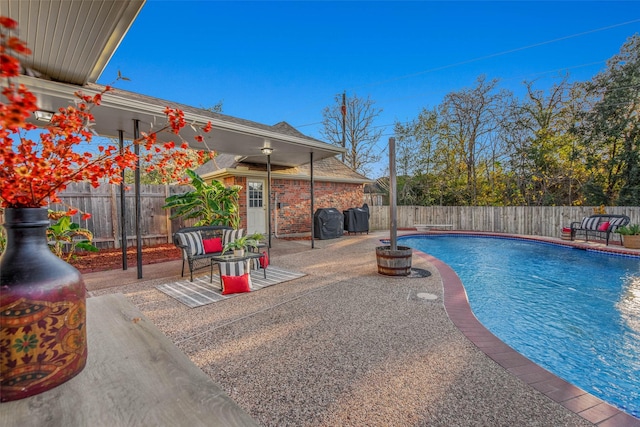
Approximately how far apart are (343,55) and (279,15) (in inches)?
237

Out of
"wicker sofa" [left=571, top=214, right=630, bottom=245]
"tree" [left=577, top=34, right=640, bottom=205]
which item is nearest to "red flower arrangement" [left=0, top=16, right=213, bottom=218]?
"wicker sofa" [left=571, top=214, right=630, bottom=245]

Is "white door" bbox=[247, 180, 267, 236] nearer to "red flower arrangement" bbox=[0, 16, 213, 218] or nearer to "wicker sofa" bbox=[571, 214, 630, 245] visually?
"red flower arrangement" bbox=[0, 16, 213, 218]

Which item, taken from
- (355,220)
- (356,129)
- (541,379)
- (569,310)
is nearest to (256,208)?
(355,220)

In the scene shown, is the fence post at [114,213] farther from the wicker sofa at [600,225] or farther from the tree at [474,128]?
the tree at [474,128]

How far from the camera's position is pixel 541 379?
222 cm

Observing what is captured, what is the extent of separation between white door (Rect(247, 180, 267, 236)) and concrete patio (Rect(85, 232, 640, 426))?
5.50 metres

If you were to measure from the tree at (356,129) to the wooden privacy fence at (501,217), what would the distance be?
22.2 feet

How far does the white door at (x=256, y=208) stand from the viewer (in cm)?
1002

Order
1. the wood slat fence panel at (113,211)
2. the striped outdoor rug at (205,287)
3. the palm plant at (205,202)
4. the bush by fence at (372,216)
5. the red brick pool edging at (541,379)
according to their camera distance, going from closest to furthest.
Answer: the red brick pool edging at (541,379), the striped outdoor rug at (205,287), the palm plant at (205,202), the wood slat fence panel at (113,211), the bush by fence at (372,216)

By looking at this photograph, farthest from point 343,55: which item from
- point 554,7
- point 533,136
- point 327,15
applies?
point 533,136

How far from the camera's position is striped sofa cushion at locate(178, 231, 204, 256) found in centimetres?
524

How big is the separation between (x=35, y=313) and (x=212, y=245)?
5045mm

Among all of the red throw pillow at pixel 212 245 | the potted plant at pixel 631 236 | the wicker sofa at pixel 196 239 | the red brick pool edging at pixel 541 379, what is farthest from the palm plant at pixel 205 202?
the potted plant at pixel 631 236

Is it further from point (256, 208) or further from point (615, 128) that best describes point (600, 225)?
point (256, 208)
